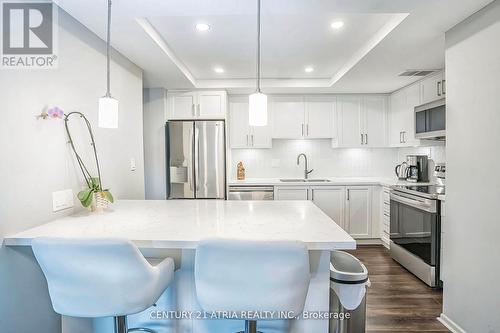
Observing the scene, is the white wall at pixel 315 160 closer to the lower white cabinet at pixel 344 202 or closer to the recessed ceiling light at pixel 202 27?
the lower white cabinet at pixel 344 202

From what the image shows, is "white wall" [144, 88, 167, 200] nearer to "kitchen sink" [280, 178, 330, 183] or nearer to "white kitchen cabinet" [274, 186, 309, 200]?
"white kitchen cabinet" [274, 186, 309, 200]

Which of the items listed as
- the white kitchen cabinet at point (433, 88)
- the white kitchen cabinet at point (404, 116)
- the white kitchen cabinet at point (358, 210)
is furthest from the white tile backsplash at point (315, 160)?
the white kitchen cabinet at point (433, 88)

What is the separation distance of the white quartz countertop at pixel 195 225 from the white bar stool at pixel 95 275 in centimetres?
15

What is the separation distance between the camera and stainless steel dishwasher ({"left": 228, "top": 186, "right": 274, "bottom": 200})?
3895 millimetres

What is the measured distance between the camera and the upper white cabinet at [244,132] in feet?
13.9

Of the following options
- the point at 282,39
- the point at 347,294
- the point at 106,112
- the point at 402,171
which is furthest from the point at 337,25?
the point at 402,171

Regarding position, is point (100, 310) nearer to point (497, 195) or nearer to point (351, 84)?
point (497, 195)

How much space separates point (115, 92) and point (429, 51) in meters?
2.82

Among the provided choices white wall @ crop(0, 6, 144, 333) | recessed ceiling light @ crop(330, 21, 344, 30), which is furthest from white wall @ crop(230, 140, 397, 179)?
white wall @ crop(0, 6, 144, 333)

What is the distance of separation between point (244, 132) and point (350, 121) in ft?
5.35

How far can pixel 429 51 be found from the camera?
252cm

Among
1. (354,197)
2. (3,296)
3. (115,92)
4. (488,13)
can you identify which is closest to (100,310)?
(3,296)

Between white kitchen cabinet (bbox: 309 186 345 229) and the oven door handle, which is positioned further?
white kitchen cabinet (bbox: 309 186 345 229)

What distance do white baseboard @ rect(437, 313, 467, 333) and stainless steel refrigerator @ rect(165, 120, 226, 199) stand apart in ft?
8.53
